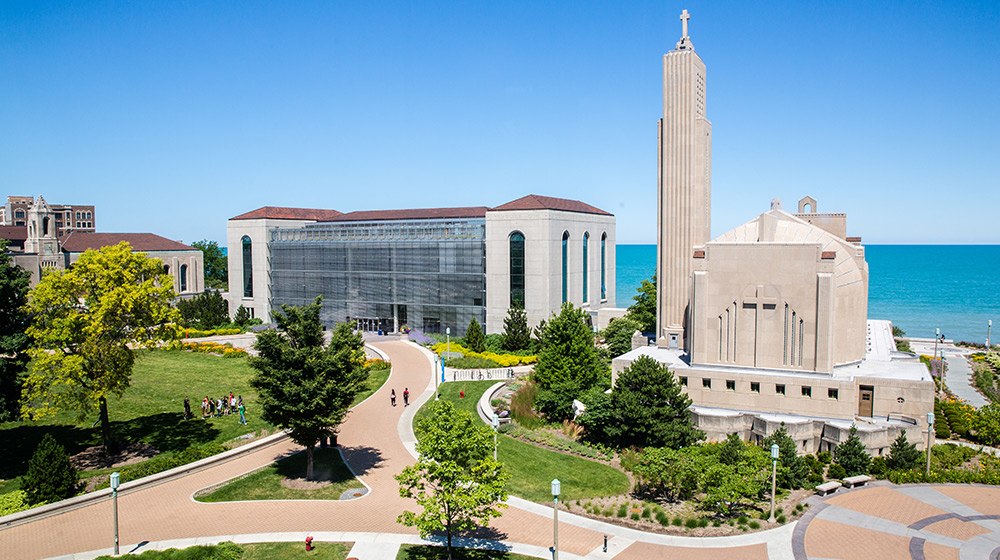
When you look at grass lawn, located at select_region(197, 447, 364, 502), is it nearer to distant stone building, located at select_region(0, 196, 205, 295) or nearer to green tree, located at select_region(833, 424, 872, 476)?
green tree, located at select_region(833, 424, 872, 476)

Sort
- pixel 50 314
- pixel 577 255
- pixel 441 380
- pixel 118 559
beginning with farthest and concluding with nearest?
pixel 577 255 < pixel 441 380 < pixel 50 314 < pixel 118 559

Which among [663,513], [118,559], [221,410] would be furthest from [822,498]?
[221,410]

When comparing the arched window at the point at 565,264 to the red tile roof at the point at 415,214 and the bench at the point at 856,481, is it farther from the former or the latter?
the bench at the point at 856,481

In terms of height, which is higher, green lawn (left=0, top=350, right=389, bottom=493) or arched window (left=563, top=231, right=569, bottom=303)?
arched window (left=563, top=231, right=569, bottom=303)

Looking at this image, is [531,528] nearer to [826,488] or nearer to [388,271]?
[826,488]

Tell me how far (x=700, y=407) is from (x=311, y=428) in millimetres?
23957

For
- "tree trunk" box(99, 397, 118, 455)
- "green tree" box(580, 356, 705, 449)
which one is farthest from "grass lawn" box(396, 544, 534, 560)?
"tree trunk" box(99, 397, 118, 455)

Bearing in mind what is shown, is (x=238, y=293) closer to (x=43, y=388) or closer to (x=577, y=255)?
(x=577, y=255)

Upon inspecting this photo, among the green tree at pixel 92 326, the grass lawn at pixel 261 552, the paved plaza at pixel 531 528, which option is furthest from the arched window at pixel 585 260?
the grass lawn at pixel 261 552

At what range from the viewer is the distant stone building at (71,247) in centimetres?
9294

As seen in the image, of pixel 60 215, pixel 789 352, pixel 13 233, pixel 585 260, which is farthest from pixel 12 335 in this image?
pixel 60 215

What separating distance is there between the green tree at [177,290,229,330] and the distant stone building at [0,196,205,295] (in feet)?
44.0

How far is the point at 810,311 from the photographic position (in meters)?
38.8

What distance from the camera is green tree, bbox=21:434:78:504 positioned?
26109 millimetres
